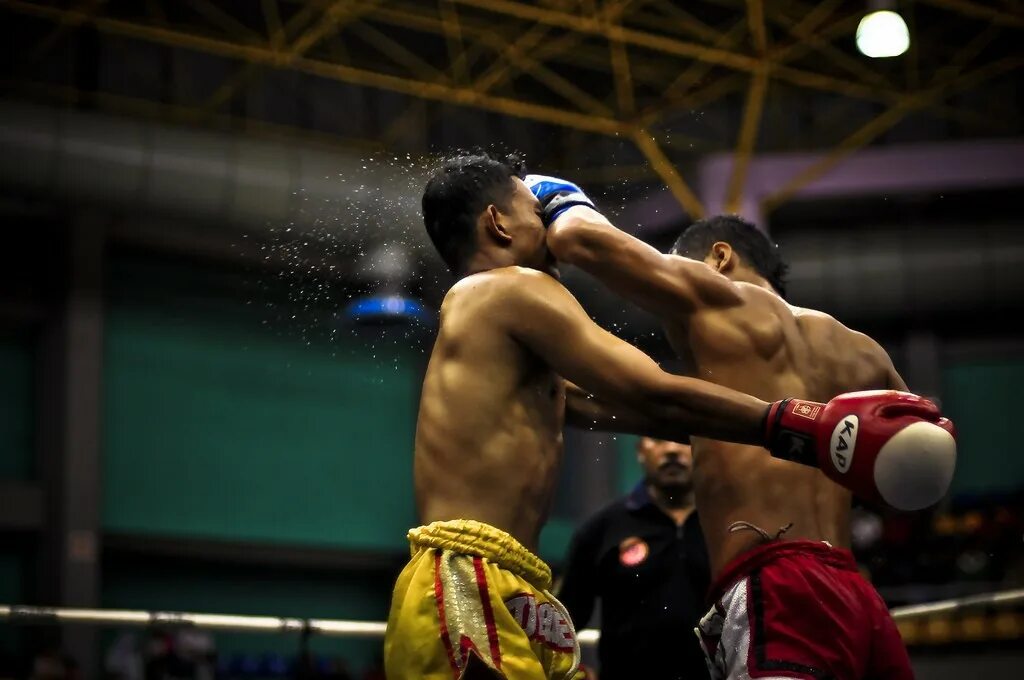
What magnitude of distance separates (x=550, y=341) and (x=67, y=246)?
923cm

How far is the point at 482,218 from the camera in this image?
9.82 feet

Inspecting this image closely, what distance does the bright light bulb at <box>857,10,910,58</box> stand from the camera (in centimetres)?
904

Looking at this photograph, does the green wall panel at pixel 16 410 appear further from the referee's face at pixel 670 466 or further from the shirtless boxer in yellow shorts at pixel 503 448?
the shirtless boxer in yellow shorts at pixel 503 448

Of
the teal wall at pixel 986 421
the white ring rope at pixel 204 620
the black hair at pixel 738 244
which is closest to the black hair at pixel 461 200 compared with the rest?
the black hair at pixel 738 244

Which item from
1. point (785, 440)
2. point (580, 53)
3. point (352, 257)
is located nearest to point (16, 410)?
point (352, 257)

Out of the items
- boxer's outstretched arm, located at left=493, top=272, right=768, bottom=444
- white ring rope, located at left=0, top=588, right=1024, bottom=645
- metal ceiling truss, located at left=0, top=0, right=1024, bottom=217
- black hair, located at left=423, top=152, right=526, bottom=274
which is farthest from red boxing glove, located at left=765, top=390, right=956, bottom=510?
metal ceiling truss, located at left=0, top=0, right=1024, bottom=217

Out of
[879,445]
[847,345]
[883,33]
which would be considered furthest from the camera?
[883,33]

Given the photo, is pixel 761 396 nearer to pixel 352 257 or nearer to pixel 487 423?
pixel 487 423

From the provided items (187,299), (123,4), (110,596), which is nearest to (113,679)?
(110,596)

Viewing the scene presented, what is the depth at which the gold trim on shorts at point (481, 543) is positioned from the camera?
2686mm

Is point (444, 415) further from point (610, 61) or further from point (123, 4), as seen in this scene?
point (610, 61)

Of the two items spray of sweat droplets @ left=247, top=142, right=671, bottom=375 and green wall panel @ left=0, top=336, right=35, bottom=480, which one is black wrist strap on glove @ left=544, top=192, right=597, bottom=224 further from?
→ green wall panel @ left=0, top=336, right=35, bottom=480

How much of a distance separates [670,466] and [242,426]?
825 centimetres

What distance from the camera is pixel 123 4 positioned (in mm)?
11336
